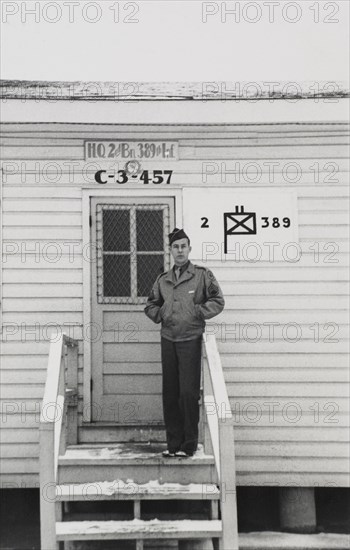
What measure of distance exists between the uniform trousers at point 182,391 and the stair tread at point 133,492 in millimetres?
425

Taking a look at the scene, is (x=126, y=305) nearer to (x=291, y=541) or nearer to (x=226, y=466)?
(x=226, y=466)

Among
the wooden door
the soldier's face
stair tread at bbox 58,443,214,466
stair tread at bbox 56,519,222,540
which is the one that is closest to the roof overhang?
the wooden door

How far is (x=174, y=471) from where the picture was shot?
19.2 ft

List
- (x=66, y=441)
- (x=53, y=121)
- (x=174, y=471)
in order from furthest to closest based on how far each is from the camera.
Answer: (x=53, y=121) → (x=66, y=441) → (x=174, y=471)

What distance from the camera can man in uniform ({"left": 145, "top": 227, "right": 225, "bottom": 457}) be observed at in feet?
19.6

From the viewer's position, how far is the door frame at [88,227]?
724cm

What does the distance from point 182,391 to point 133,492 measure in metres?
0.91

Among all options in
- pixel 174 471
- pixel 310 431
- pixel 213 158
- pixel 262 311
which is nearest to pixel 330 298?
pixel 262 311

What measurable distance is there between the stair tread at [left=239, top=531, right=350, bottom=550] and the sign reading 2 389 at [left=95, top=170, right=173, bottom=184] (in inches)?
147

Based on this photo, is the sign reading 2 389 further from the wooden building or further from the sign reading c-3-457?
the sign reading c-3-457

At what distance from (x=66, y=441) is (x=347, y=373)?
2929 millimetres

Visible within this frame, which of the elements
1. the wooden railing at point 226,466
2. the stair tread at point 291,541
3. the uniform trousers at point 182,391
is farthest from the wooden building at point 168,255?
the wooden railing at point 226,466

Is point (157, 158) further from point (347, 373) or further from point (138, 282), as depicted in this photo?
point (347, 373)

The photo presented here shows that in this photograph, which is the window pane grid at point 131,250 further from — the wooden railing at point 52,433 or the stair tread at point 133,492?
the stair tread at point 133,492
